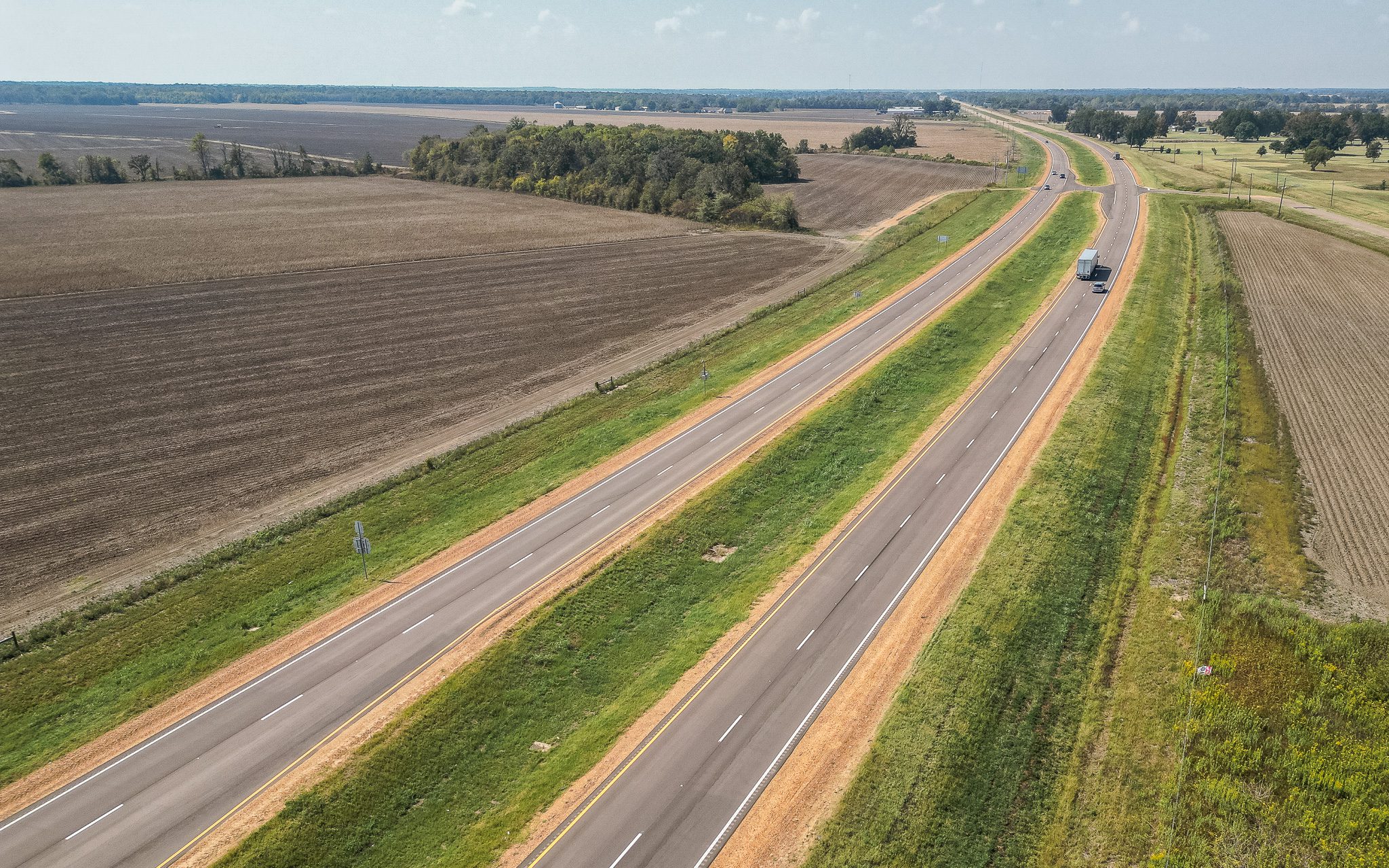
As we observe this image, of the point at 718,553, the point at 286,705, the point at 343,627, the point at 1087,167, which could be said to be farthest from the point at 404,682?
the point at 1087,167

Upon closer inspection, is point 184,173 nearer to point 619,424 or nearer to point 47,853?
point 619,424

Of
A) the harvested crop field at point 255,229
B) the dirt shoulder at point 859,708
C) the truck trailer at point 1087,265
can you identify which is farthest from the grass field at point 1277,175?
the dirt shoulder at point 859,708

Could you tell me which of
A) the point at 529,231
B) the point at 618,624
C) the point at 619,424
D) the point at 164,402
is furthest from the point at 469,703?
the point at 529,231

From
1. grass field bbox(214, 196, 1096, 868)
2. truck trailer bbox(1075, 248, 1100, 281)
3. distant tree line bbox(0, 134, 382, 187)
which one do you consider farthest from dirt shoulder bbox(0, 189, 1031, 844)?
distant tree line bbox(0, 134, 382, 187)

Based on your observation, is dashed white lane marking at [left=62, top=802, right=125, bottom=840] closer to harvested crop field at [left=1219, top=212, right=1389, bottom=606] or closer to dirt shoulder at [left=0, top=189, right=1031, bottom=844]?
dirt shoulder at [left=0, top=189, right=1031, bottom=844]

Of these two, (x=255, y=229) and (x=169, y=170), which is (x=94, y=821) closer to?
(x=255, y=229)

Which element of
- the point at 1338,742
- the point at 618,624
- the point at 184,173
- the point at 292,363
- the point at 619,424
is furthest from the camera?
the point at 184,173

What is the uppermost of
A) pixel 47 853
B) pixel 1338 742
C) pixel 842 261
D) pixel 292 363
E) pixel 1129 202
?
pixel 1129 202
